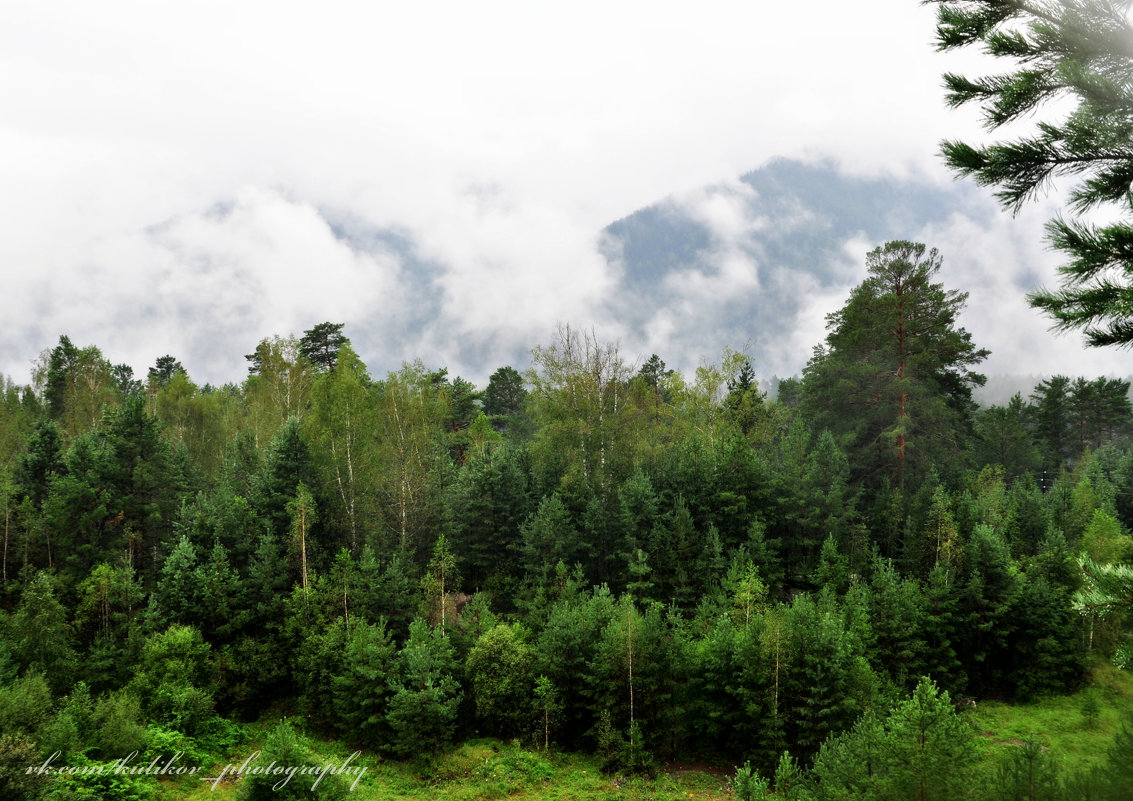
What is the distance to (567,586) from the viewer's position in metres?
31.1

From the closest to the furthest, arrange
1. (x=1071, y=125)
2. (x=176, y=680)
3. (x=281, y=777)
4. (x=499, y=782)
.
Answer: (x=1071, y=125) → (x=281, y=777) → (x=499, y=782) → (x=176, y=680)

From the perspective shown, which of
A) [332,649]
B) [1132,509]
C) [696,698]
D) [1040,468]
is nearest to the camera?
[696,698]

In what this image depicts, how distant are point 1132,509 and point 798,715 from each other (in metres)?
47.6

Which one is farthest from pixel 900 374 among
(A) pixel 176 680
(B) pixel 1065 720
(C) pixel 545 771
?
(A) pixel 176 680

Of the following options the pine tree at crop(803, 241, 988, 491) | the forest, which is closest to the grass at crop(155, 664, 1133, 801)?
the forest

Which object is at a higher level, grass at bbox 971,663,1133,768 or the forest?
the forest

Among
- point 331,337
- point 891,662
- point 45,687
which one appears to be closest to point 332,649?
point 45,687

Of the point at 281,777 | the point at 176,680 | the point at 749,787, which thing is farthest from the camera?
the point at 176,680

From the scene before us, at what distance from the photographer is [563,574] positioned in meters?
32.0

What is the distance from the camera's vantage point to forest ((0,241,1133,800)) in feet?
86.8

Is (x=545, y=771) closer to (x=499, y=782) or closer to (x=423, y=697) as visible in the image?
(x=499, y=782)

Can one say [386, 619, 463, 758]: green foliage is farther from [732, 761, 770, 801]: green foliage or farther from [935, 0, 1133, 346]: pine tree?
[935, 0, 1133, 346]: pine tree

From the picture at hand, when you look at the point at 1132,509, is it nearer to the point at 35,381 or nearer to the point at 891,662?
the point at 891,662

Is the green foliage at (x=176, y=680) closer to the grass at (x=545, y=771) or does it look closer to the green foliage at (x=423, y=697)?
the grass at (x=545, y=771)
